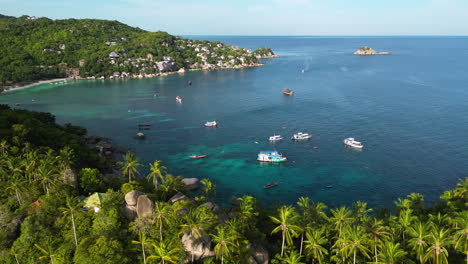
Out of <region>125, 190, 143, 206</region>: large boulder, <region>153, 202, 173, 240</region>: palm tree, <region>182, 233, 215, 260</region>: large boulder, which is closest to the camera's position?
<region>182, 233, 215, 260</region>: large boulder

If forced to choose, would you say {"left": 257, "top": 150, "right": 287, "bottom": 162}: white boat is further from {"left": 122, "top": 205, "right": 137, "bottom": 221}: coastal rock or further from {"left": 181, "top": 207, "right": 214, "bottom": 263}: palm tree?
{"left": 122, "top": 205, "right": 137, "bottom": 221}: coastal rock

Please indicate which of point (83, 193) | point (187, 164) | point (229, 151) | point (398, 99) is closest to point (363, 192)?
point (229, 151)

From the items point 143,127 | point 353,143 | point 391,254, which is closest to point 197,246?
point 391,254

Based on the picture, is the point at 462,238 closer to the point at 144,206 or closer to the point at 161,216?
the point at 161,216

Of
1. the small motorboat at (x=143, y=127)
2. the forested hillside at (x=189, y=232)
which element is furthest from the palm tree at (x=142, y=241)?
the small motorboat at (x=143, y=127)

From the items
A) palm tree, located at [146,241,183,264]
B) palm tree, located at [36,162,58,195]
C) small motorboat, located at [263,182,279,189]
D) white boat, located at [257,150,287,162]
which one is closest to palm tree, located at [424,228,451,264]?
palm tree, located at [146,241,183,264]

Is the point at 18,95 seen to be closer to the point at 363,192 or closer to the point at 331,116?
the point at 331,116

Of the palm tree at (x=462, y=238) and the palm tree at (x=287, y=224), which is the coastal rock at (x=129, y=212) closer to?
the palm tree at (x=287, y=224)
